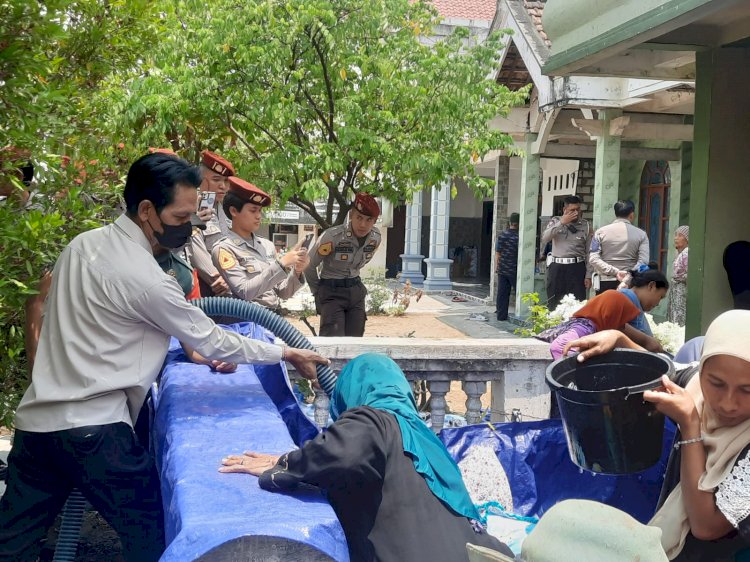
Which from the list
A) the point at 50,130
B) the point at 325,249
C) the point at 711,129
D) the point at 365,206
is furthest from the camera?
the point at 325,249

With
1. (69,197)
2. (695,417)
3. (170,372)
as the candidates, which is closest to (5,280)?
(69,197)

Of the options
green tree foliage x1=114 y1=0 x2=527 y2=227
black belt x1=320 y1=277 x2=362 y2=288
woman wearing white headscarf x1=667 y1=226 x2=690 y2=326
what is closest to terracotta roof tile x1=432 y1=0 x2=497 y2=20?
woman wearing white headscarf x1=667 y1=226 x2=690 y2=326

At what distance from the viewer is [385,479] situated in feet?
8.49

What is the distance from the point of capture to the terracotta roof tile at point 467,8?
2502 cm

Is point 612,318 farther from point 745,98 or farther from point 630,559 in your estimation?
point 630,559

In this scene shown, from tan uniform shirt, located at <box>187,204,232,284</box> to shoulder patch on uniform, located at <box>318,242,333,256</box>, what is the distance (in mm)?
1480

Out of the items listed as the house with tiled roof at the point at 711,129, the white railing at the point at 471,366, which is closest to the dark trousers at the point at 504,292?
the house with tiled roof at the point at 711,129

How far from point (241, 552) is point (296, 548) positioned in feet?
0.43

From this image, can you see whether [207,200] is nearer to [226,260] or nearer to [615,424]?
[226,260]

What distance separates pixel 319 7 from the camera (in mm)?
6664

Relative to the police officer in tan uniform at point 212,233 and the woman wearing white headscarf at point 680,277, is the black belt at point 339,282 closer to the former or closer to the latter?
the police officer in tan uniform at point 212,233

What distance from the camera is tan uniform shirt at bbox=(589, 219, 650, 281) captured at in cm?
1013

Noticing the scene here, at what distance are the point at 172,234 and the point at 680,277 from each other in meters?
7.97

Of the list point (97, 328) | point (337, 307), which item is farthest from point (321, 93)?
point (97, 328)
